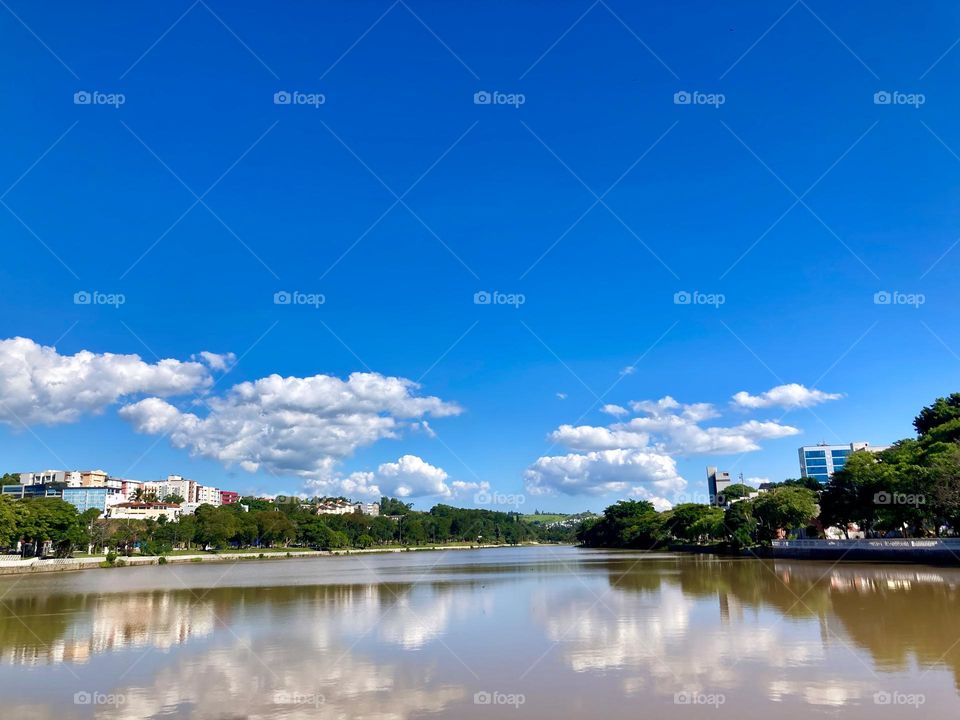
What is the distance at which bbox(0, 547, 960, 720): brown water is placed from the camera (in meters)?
12.2

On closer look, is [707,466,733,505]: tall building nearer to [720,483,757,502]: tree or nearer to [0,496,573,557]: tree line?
[720,483,757,502]: tree

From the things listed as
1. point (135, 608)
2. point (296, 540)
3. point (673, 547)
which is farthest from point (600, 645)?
point (296, 540)

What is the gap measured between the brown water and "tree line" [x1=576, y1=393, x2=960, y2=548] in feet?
54.1

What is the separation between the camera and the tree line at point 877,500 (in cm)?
4475

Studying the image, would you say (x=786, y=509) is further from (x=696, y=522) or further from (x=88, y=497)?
(x=88, y=497)

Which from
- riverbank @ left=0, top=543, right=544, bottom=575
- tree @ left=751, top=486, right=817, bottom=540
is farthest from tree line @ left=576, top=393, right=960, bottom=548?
riverbank @ left=0, top=543, right=544, bottom=575

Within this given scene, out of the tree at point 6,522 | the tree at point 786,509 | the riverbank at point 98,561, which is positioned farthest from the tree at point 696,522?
the tree at point 6,522

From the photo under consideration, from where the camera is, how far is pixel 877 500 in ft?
161

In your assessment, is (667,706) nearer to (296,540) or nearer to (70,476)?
(296,540)

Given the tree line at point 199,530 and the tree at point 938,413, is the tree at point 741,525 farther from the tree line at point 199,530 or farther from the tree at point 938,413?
the tree line at point 199,530

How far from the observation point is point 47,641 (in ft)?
68.1

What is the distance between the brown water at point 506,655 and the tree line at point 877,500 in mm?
16503

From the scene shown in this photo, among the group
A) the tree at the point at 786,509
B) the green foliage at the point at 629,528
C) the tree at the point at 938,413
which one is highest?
the tree at the point at 938,413

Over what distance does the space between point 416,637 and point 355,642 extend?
1727mm
